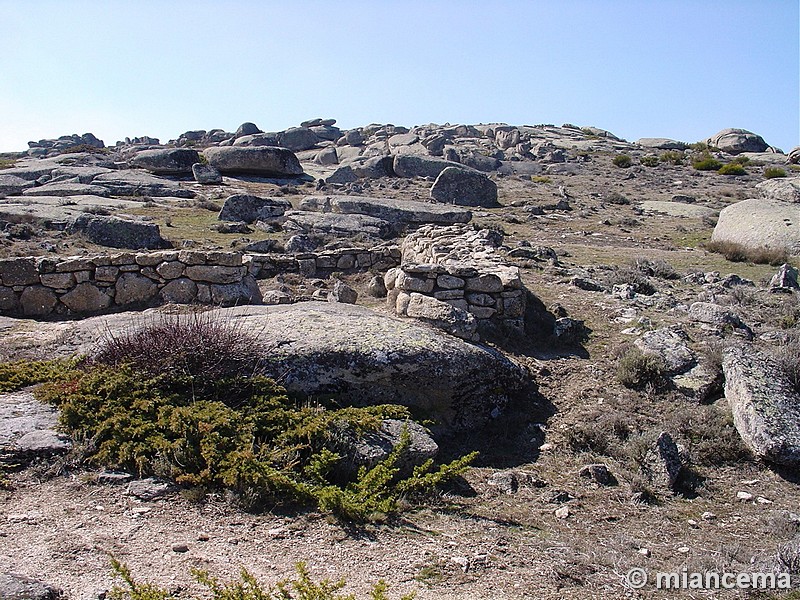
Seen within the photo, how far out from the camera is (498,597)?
338 centimetres

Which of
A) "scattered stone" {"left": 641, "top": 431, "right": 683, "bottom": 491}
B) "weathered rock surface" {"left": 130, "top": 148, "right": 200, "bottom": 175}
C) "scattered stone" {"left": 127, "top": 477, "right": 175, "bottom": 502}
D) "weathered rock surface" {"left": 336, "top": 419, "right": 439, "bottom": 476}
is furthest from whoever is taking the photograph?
"weathered rock surface" {"left": 130, "top": 148, "right": 200, "bottom": 175}

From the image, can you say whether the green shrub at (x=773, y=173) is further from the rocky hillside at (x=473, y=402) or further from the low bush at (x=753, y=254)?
the low bush at (x=753, y=254)

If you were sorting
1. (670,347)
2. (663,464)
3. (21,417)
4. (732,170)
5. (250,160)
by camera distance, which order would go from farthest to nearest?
(732,170) → (250,160) → (670,347) → (663,464) → (21,417)

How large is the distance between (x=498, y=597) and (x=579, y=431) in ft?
9.24

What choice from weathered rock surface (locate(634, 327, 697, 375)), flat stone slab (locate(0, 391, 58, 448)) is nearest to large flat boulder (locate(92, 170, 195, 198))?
flat stone slab (locate(0, 391, 58, 448))

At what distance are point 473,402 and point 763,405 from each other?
257 cm

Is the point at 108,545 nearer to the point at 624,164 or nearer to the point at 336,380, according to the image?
the point at 336,380

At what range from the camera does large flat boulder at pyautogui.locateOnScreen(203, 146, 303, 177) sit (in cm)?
3136

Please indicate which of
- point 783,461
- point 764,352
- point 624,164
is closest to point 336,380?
point 783,461

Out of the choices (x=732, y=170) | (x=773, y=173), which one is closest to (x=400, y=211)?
(x=732, y=170)

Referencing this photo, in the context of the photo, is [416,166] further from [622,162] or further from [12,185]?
[12,185]

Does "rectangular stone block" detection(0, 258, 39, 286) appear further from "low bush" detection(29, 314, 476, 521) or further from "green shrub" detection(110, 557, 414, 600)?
"green shrub" detection(110, 557, 414, 600)

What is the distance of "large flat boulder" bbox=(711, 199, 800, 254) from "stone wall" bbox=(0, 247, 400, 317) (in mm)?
11733

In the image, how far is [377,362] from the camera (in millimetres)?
5785
